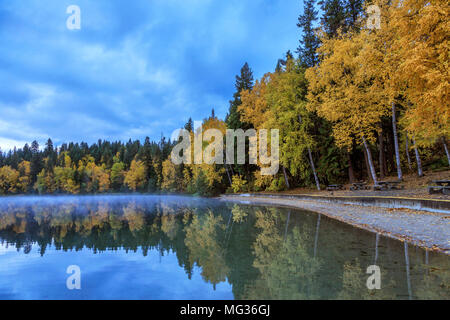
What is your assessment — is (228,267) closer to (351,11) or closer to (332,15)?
(351,11)

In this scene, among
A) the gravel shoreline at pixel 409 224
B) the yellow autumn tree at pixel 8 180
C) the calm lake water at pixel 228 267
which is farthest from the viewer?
the yellow autumn tree at pixel 8 180

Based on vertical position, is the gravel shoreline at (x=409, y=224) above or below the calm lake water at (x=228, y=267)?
above

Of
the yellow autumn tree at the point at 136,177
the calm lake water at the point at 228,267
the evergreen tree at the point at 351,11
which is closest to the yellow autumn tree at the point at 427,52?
the calm lake water at the point at 228,267

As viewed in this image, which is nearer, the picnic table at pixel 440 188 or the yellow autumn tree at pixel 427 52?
the yellow autumn tree at pixel 427 52

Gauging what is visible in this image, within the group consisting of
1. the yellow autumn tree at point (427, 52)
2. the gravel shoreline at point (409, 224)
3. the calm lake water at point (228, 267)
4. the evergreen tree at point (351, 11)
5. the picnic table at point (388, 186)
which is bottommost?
the calm lake water at point (228, 267)

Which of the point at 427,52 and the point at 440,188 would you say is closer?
the point at 427,52

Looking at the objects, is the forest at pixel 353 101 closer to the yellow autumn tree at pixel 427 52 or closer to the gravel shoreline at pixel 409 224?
the yellow autumn tree at pixel 427 52

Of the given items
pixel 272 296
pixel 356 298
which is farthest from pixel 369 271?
pixel 272 296

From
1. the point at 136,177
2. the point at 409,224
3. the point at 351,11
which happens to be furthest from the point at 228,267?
the point at 136,177

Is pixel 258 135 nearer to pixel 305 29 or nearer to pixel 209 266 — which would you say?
pixel 305 29

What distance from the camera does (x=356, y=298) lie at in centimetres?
362

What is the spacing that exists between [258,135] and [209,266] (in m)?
24.9

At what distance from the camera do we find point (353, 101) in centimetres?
1731

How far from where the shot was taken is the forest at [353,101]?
1063 cm
